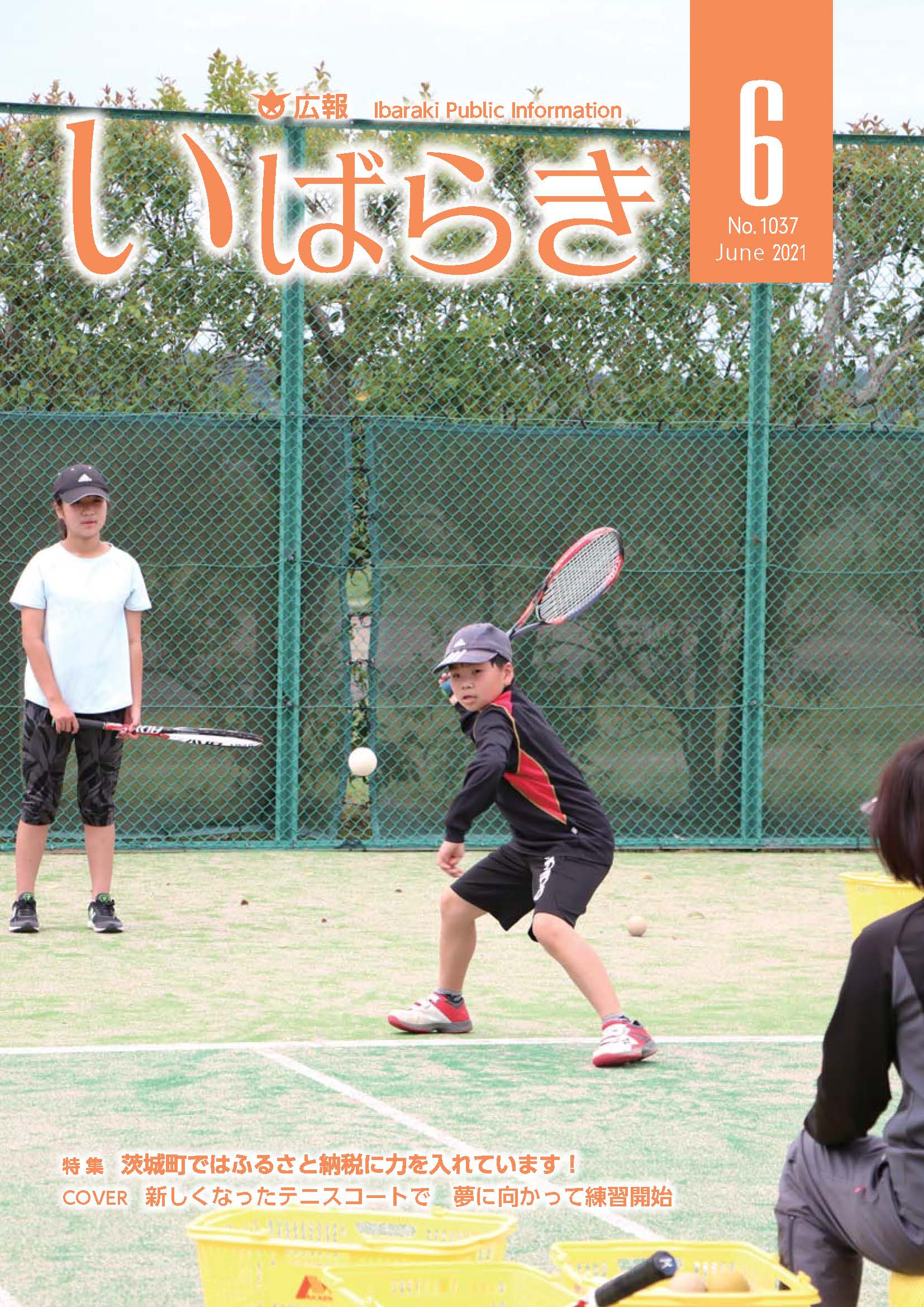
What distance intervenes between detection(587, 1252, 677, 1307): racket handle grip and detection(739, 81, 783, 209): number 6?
838 cm

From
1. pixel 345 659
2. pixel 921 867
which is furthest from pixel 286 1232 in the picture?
pixel 345 659

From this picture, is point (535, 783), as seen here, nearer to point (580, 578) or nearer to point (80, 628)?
point (580, 578)

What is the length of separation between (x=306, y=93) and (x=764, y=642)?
12.0 ft

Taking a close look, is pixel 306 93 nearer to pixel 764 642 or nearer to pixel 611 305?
pixel 611 305

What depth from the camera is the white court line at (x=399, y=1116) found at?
3.73 metres

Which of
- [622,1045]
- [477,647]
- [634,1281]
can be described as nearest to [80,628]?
[477,647]

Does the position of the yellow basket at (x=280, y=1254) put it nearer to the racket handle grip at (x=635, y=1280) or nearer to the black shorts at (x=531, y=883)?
the racket handle grip at (x=635, y=1280)

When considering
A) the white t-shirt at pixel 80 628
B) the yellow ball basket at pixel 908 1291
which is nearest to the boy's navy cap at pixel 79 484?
the white t-shirt at pixel 80 628

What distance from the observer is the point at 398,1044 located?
5.50 metres

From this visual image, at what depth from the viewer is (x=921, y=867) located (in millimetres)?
2730

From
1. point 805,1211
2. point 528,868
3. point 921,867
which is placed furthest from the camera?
point 528,868

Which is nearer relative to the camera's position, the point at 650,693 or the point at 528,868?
the point at 528,868

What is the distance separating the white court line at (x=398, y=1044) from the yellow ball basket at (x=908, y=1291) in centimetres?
272

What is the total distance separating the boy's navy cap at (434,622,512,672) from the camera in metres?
5.44
